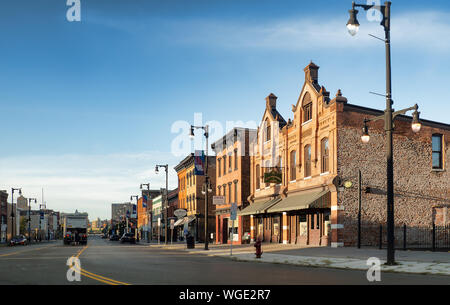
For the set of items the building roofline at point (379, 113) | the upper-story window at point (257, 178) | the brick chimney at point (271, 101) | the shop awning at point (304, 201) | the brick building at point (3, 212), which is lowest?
the brick building at point (3, 212)

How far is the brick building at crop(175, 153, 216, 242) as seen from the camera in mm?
64188

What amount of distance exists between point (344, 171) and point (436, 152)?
8.11m

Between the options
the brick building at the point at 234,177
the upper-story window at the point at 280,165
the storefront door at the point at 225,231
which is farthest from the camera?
the storefront door at the point at 225,231

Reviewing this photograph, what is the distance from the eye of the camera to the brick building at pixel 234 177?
50031mm

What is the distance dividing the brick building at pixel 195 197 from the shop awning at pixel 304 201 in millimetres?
24293

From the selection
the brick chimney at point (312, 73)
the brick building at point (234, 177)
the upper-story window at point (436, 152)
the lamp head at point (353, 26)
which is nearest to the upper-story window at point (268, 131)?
the brick building at point (234, 177)

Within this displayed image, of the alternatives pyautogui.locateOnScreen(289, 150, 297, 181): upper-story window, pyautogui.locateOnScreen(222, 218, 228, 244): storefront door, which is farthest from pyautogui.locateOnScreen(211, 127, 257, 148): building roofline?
pyautogui.locateOnScreen(289, 150, 297, 181): upper-story window

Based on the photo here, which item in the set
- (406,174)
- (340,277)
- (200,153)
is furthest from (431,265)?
(200,153)

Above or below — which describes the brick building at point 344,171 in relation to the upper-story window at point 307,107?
below

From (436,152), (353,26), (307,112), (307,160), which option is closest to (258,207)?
(307,160)

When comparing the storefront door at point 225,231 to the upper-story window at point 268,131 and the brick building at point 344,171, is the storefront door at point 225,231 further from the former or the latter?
the brick building at point 344,171

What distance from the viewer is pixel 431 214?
3459 cm

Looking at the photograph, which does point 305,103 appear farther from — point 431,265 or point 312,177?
point 431,265
